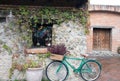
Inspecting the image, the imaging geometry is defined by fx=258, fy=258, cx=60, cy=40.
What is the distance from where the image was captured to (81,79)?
867 cm

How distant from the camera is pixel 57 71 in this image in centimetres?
852

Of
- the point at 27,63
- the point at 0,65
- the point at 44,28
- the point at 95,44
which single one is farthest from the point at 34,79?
the point at 95,44

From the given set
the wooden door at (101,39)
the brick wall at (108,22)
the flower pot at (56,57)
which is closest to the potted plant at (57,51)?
the flower pot at (56,57)

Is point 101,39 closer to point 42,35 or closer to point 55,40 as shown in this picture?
point 42,35

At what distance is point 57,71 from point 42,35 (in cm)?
142

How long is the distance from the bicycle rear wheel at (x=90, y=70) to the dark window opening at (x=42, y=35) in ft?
4.84

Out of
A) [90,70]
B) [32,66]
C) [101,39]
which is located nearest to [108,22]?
[101,39]

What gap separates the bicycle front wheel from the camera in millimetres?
8471

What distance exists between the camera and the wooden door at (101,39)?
18969 millimetres

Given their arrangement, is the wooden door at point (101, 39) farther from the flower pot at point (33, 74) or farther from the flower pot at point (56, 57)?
the flower pot at point (33, 74)

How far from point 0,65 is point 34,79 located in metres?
1.37

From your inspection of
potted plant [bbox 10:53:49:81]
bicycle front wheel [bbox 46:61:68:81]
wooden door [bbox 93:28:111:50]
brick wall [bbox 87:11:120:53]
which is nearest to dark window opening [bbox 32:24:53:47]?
potted plant [bbox 10:53:49:81]

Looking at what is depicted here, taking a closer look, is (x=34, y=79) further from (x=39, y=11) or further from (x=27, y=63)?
(x=39, y=11)

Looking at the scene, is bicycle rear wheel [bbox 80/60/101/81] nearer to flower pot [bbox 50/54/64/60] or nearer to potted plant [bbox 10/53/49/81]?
flower pot [bbox 50/54/64/60]
